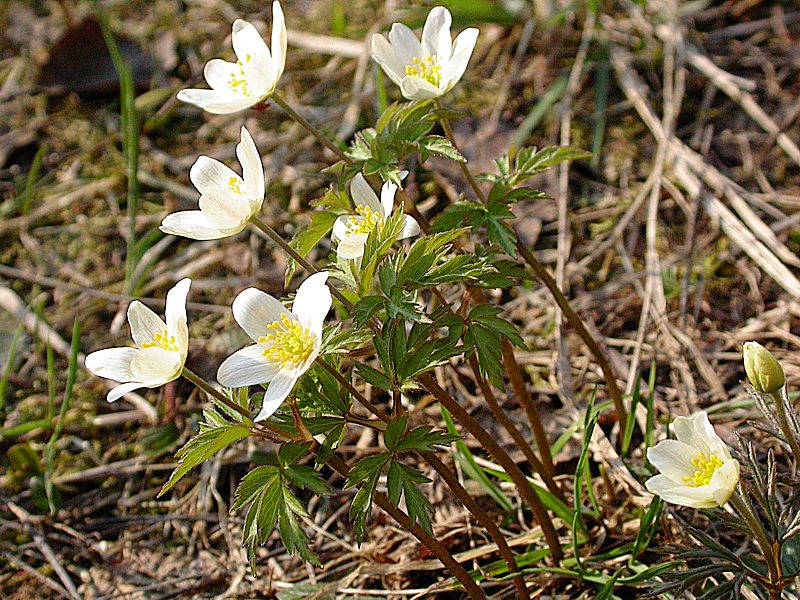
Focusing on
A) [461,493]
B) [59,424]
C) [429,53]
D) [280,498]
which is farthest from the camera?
[59,424]

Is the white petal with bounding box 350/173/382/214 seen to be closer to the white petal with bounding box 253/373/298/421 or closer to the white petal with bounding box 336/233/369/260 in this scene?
the white petal with bounding box 336/233/369/260

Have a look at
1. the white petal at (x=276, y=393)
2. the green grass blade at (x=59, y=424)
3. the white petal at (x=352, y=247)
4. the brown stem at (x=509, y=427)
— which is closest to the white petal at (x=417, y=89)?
the white petal at (x=352, y=247)

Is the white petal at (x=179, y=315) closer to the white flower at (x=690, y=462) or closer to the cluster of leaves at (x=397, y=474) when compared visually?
the cluster of leaves at (x=397, y=474)

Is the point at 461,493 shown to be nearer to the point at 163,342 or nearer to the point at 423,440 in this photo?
the point at 423,440

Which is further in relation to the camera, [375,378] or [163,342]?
[163,342]

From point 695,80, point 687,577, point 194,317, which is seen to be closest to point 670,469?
point 687,577

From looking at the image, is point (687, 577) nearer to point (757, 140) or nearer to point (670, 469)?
point (670, 469)

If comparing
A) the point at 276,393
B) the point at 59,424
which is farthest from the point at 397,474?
the point at 59,424
